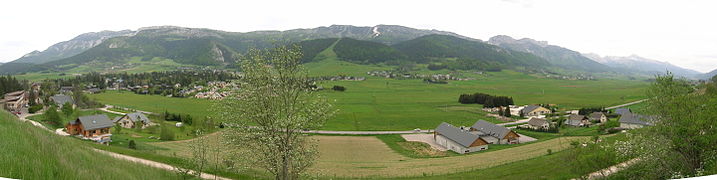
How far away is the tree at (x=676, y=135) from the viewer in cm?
1350

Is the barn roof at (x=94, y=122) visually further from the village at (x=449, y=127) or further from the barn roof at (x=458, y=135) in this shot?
the barn roof at (x=458, y=135)

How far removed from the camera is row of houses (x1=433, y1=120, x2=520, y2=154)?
58250mm

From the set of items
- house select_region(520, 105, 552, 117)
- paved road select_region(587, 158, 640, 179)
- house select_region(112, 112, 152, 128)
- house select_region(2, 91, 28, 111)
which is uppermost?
paved road select_region(587, 158, 640, 179)

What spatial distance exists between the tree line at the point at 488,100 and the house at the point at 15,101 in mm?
124934

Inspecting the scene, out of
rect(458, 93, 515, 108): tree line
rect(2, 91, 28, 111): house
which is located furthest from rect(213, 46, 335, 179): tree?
rect(458, 93, 515, 108): tree line

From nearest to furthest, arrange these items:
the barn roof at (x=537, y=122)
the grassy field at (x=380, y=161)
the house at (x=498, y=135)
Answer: the grassy field at (x=380, y=161) < the house at (x=498, y=135) < the barn roof at (x=537, y=122)

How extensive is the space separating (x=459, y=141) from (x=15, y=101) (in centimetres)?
8962

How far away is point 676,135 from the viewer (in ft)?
46.3

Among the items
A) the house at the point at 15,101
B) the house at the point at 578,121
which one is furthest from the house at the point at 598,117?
the house at the point at 15,101

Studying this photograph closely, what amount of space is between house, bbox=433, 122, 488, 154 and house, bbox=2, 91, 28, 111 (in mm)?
84298

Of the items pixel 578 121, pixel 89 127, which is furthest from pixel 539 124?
pixel 89 127

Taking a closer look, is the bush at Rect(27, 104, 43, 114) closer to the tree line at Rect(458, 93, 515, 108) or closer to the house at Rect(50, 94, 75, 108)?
the house at Rect(50, 94, 75, 108)

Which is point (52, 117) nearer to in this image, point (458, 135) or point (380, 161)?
point (380, 161)

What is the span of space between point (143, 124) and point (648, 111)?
8297cm
